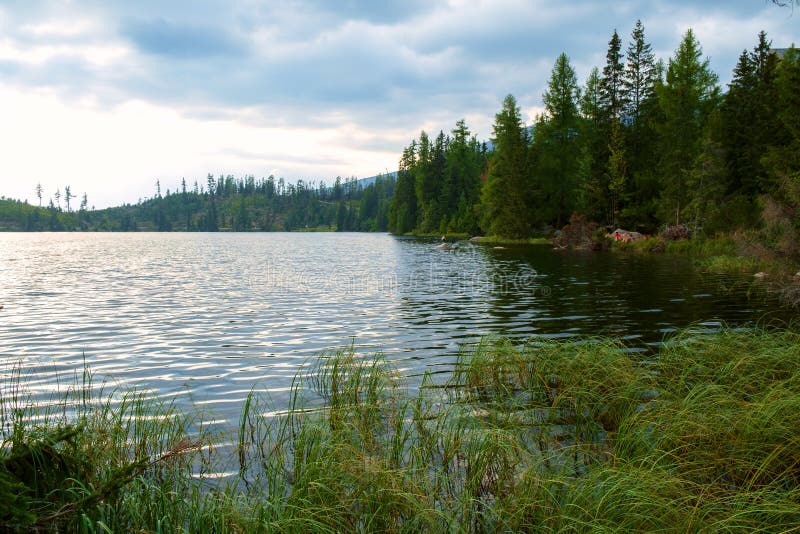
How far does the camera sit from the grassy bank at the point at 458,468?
162 inches

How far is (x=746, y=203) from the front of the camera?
3941 centimetres

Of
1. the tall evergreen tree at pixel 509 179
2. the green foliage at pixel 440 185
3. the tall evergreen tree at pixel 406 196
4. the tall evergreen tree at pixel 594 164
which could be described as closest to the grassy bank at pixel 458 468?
the tall evergreen tree at pixel 594 164

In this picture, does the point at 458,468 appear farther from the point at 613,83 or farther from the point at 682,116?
the point at 613,83

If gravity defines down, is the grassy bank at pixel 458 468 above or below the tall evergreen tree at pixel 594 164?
below

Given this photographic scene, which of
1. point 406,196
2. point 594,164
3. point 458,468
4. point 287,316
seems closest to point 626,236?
point 594,164

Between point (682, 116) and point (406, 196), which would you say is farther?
point (406, 196)

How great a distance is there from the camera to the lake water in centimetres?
1090

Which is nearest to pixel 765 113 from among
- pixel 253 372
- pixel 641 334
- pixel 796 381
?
pixel 641 334

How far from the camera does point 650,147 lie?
58938 mm

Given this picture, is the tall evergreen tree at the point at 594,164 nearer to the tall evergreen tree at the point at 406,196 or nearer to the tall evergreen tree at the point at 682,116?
the tall evergreen tree at the point at 682,116

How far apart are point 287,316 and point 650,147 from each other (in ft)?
178

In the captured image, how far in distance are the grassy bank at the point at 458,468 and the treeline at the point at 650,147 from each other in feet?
61.7

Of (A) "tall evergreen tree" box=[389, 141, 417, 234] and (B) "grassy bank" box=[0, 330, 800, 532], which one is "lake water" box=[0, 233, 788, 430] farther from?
(A) "tall evergreen tree" box=[389, 141, 417, 234]

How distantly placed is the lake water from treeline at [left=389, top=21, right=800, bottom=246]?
744 centimetres
